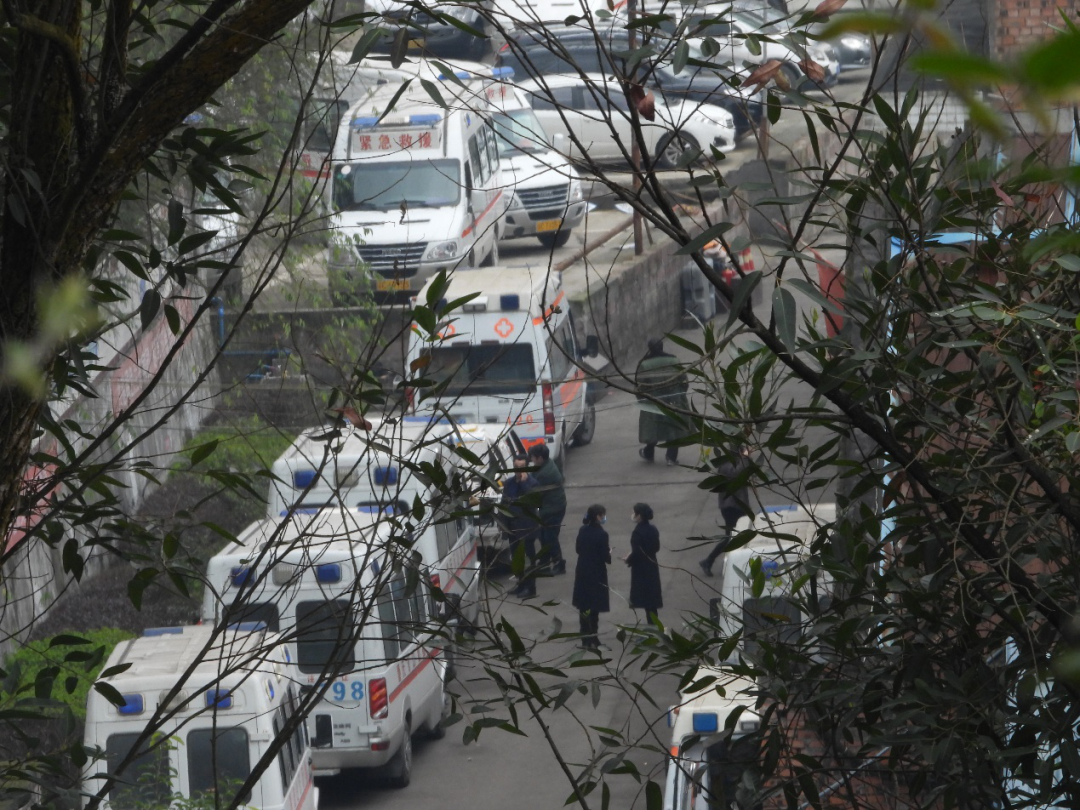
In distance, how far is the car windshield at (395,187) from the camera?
18.6 meters

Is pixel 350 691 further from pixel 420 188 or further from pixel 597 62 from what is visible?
pixel 420 188

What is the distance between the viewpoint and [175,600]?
46.1 feet

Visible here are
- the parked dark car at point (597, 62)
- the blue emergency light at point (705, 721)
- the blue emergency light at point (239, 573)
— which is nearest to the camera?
the parked dark car at point (597, 62)

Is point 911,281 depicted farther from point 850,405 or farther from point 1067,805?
point 1067,805

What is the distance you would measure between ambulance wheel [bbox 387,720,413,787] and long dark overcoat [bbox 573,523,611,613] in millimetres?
2182

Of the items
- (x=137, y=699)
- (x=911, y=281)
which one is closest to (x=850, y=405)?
(x=911, y=281)

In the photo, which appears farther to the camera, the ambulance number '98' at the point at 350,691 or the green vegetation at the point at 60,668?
the ambulance number '98' at the point at 350,691

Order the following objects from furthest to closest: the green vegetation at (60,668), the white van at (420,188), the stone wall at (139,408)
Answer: the white van at (420,188) < the stone wall at (139,408) < the green vegetation at (60,668)

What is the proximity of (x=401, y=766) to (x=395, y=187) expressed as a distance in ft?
31.5

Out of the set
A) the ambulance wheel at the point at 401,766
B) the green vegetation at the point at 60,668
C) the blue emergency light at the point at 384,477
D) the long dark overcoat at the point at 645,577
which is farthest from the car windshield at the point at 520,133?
the ambulance wheel at the point at 401,766

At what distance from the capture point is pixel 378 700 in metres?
9.80

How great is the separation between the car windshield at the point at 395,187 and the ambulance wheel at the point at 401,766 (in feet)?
30.1

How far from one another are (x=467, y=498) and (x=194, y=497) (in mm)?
13488

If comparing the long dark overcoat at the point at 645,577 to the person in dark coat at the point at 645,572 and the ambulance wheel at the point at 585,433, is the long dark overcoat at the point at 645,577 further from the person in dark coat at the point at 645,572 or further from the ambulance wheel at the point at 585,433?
the ambulance wheel at the point at 585,433
